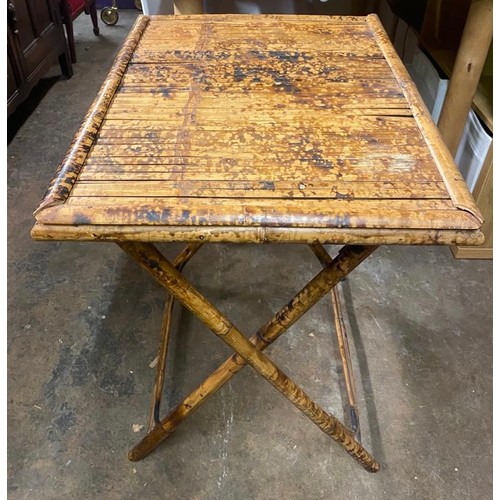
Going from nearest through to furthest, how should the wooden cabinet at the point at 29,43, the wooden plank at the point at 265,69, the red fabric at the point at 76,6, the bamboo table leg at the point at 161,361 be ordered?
1. the wooden plank at the point at 265,69
2. the bamboo table leg at the point at 161,361
3. the wooden cabinet at the point at 29,43
4. the red fabric at the point at 76,6

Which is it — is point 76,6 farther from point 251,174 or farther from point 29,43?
point 251,174

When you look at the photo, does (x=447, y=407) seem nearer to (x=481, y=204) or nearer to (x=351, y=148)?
(x=481, y=204)

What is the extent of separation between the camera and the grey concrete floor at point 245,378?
3.60 ft

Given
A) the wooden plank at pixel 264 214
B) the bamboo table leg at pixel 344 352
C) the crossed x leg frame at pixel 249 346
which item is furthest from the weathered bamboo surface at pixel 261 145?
the bamboo table leg at pixel 344 352

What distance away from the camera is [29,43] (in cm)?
221

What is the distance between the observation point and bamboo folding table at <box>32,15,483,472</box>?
0.69 metres

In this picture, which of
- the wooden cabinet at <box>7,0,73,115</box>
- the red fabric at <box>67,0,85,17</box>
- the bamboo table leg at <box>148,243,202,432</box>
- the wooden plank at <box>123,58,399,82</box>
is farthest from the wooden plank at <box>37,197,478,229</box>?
the red fabric at <box>67,0,85,17</box>

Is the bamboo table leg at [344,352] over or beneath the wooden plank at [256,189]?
beneath

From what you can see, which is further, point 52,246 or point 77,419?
point 52,246

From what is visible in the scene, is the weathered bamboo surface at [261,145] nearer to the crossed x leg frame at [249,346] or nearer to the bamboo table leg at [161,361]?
the crossed x leg frame at [249,346]

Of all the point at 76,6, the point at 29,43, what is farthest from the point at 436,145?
the point at 76,6
